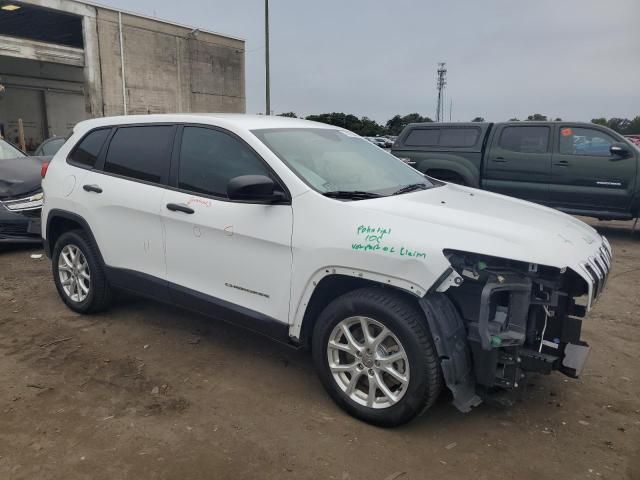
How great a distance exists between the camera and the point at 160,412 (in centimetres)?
320

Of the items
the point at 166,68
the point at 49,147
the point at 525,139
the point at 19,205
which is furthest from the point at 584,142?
the point at 166,68

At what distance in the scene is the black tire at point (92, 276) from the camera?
4.52m

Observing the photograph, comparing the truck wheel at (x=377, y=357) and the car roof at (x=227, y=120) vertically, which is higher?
the car roof at (x=227, y=120)

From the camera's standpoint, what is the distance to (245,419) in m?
3.14

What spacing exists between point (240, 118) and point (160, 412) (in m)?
2.08

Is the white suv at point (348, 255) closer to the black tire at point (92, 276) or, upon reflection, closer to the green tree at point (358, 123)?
the black tire at point (92, 276)

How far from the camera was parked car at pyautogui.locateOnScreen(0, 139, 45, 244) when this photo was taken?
707cm

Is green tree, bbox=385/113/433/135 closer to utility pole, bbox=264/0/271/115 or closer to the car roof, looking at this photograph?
utility pole, bbox=264/0/271/115

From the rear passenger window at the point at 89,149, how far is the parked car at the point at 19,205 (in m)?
2.59

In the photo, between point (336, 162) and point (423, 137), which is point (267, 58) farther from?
point (336, 162)

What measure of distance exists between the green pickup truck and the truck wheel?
678 centimetres

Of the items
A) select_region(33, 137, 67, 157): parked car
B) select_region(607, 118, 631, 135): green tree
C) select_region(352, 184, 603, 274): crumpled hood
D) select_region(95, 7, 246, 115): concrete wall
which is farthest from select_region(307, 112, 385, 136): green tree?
select_region(352, 184, 603, 274): crumpled hood

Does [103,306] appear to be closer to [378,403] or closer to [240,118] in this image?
[240,118]

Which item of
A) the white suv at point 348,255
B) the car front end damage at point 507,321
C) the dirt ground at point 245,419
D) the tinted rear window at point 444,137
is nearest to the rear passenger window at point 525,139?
the tinted rear window at point 444,137
